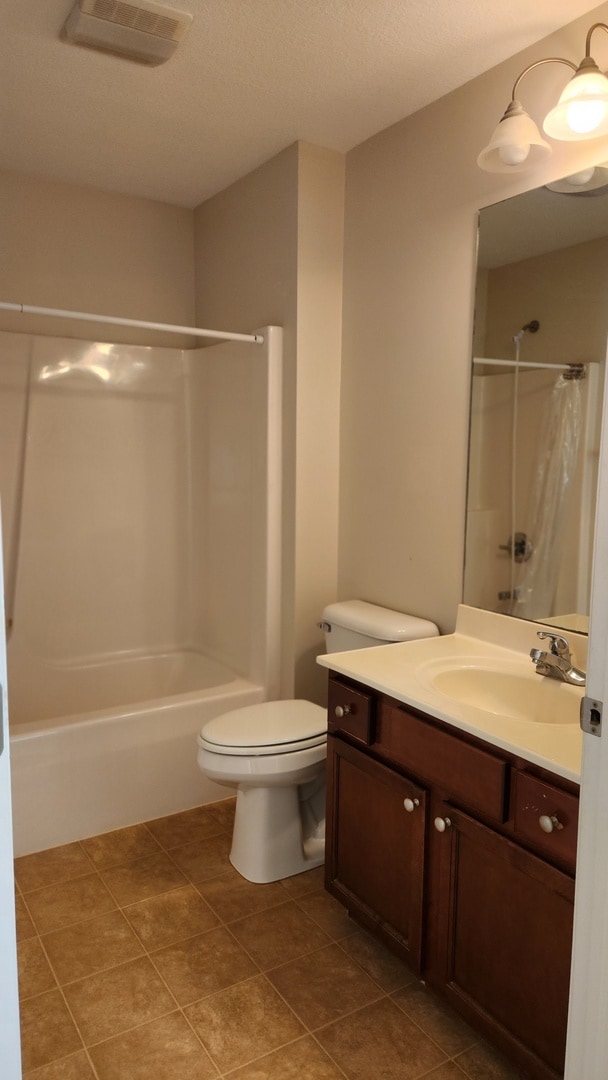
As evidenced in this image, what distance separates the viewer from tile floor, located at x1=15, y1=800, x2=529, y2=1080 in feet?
5.35

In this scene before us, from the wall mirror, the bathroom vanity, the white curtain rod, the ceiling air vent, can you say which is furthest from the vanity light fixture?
the bathroom vanity

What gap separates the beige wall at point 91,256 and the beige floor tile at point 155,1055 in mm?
2553

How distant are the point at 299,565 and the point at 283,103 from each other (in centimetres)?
156

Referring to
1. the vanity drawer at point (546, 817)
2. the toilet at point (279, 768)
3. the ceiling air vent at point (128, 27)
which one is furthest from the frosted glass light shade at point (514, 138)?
the vanity drawer at point (546, 817)

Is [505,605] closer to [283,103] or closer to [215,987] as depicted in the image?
[215,987]

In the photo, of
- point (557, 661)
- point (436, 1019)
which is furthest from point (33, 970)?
point (557, 661)

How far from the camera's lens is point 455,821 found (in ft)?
5.34

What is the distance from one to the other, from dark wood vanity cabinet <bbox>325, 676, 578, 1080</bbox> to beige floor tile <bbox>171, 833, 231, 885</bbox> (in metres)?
0.50

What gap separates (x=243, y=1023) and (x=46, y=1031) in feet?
1.50

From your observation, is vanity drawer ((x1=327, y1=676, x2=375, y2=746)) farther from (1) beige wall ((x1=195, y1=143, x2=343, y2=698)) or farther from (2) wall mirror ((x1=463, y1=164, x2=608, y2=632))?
(1) beige wall ((x1=195, y1=143, x2=343, y2=698))

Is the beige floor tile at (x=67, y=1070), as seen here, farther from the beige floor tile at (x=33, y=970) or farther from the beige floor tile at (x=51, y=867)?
the beige floor tile at (x=51, y=867)

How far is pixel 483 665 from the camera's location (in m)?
2.00

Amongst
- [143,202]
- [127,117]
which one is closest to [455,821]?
[127,117]

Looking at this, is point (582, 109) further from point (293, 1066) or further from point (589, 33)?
point (293, 1066)
